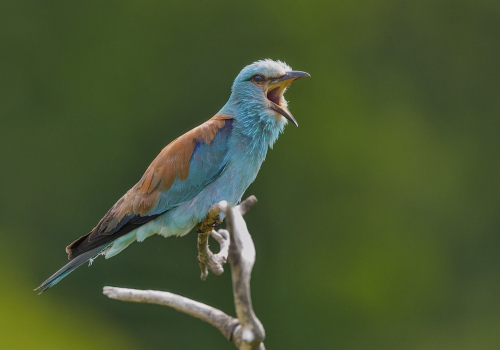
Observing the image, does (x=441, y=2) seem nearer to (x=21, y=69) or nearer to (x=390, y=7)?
(x=390, y=7)

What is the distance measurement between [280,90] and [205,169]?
1.54 ft

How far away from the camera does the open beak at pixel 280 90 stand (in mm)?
4094

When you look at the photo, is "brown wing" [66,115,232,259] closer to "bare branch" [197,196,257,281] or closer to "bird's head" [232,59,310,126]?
"bird's head" [232,59,310,126]

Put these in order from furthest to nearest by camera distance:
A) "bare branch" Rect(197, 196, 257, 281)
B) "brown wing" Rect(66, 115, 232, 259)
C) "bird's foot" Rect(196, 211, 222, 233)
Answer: "brown wing" Rect(66, 115, 232, 259), "bird's foot" Rect(196, 211, 222, 233), "bare branch" Rect(197, 196, 257, 281)

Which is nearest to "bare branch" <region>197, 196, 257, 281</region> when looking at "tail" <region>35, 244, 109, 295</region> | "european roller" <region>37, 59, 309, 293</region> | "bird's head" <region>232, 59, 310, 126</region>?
"european roller" <region>37, 59, 309, 293</region>

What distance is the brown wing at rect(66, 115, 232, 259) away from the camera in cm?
400

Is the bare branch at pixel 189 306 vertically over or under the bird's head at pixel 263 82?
under

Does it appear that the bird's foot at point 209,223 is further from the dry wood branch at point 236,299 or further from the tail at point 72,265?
the dry wood branch at point 236,299

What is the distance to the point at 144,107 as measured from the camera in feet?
23.9

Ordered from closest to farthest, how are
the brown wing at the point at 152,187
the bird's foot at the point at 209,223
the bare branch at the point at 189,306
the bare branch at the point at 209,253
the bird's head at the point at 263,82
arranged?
1. the bare branch at the point at 189,306
2. the bare branch at the point at 209,253
3. the bird's foot at the point at 209,223
4. the brown wing at the point at 152,187
5. the bird's head at the point at 263,82

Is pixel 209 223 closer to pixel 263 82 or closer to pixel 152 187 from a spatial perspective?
pixel 152 187

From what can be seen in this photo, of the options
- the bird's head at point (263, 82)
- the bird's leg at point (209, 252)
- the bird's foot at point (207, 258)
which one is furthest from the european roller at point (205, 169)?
the bird's foot at point (207, 258)

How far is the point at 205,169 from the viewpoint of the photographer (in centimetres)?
405

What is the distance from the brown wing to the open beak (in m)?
0.20
